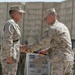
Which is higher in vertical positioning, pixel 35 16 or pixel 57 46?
pixel 35 16

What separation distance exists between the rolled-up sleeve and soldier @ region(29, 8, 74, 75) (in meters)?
0.46

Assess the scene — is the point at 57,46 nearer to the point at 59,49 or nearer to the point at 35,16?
the point at 59,49

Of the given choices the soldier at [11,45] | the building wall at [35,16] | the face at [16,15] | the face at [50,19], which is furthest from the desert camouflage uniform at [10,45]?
the building wall at [35,16]

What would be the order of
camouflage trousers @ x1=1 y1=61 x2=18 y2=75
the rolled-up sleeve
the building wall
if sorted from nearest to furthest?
1. the rolled-up sleeve
2. camouflage trousers @ x1=1 y1=61 x2=18 y2=75
3. the building wall

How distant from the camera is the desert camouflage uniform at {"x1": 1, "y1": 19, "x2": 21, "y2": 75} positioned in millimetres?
5820

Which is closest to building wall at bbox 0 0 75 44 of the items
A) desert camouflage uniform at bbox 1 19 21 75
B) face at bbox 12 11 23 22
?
face at bbox 12 11 23 22

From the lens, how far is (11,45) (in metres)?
5.84

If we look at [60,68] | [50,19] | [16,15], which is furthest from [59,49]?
[16,15]

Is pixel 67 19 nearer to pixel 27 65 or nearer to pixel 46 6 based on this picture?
pixel 46 6

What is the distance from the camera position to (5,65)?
5.93 metres

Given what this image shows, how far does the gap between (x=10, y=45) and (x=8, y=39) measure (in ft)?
0.32

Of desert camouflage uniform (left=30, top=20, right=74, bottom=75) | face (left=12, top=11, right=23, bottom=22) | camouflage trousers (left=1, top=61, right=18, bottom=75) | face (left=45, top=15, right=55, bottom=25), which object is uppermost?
face (left=12, top=11, right=23, bottom=22)

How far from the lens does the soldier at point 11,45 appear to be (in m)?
5.82

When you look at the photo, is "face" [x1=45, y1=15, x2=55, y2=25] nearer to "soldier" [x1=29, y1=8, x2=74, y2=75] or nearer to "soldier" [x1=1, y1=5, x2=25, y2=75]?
"soldier" [x1=29, y1=8, x2=74, y2=75]
